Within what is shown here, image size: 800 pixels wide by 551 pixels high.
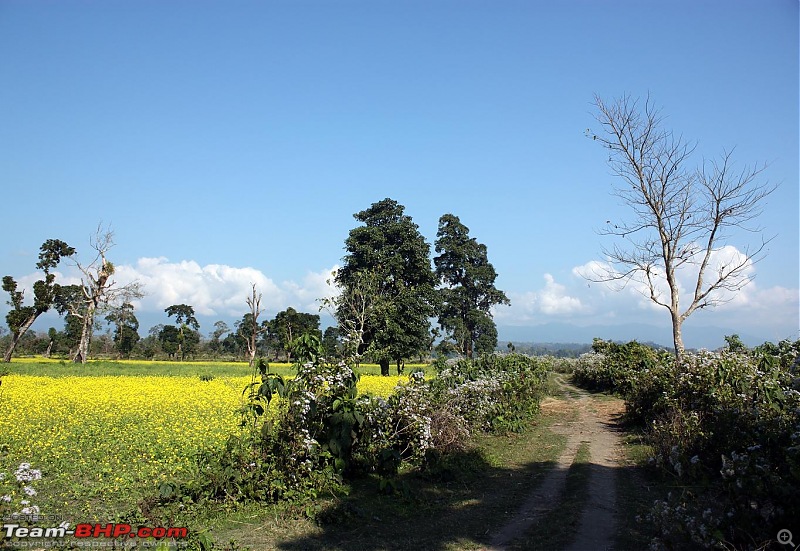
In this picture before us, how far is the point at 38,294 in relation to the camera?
4225 centimetres

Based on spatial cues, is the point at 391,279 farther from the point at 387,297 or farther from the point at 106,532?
the point at 106,532

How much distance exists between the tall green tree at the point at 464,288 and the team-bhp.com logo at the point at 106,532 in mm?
44744

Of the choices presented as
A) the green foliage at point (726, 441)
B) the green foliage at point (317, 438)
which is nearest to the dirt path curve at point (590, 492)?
the green foliage at point (726, 441)

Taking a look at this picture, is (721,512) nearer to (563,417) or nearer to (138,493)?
(138,493)

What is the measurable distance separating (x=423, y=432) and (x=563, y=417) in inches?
358

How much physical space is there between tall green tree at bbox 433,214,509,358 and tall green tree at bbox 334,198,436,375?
1318cm

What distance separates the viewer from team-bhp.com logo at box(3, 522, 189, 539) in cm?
549

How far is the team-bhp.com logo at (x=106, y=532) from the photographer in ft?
18.0

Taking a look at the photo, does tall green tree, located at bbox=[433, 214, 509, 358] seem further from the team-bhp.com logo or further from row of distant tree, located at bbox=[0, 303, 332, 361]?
the team-bhp.com logo

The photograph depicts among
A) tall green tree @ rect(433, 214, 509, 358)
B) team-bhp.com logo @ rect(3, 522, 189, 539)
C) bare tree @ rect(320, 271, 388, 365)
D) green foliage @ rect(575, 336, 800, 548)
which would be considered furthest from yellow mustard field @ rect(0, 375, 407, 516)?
tall green tree @ rect(433, 214, 509, 358)

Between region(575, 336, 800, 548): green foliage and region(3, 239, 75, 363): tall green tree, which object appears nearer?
region(575, 336, 800, 548): green foliage

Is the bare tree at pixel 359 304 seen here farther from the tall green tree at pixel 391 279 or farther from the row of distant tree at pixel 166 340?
the row of distant tree at pixel 166 340

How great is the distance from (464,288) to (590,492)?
43.8 meters

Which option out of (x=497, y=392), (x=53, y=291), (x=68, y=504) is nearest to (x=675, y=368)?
(x=497, y=392)
